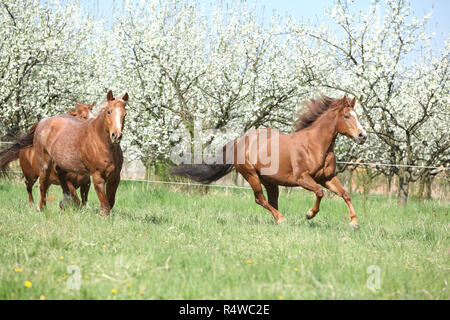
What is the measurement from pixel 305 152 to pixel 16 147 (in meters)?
5.52

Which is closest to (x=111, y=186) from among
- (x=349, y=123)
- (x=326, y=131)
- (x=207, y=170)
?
(x=207, y=170)

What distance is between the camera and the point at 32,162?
30.5 feet

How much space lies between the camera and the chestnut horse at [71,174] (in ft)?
27.5

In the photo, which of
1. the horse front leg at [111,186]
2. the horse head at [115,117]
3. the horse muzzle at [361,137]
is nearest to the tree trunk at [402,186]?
the horse muzzle at [361,137]

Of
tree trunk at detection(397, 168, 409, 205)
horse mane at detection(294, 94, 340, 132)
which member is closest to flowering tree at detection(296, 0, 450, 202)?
tree trunk at detection(397, 168, 409, 205)

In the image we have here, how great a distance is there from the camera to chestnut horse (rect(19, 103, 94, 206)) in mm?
8383

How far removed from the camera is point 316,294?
3.34 m

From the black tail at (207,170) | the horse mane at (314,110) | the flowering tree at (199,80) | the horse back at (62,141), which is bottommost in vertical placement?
the black tail at (207,170)

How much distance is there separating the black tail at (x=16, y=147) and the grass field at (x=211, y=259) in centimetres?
190

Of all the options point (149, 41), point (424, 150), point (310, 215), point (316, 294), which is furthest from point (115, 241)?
point (424, 150)

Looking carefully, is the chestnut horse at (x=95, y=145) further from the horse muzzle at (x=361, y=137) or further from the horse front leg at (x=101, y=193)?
the horse muzzle at (x=361, y=137)

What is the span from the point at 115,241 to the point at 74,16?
1351 cm

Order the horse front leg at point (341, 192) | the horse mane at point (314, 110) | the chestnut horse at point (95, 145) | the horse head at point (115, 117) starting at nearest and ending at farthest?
the horse head at point (115, 117)
the chestnut horse at point (95, 145)
the horse front leg at point (341, 192)
the horse mane at point (314, 110)

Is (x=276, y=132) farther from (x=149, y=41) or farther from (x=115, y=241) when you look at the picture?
(x=149, y=41)
